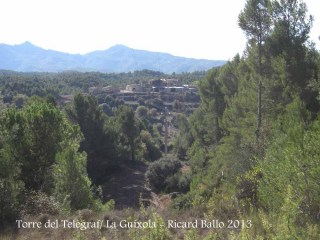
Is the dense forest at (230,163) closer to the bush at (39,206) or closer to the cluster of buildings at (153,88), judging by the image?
the bush at (39,206)

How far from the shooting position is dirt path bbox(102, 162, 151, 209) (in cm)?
2667

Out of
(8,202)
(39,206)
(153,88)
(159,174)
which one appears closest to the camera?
(8,202)

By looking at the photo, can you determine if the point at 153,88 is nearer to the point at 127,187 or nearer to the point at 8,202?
the point at 127,187

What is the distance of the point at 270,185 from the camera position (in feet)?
26.9

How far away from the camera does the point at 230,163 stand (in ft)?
57.1

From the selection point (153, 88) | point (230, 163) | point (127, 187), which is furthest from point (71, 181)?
point (153, 88)

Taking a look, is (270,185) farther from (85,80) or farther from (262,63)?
(85,80)

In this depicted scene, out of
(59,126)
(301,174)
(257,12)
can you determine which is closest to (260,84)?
(257,12)

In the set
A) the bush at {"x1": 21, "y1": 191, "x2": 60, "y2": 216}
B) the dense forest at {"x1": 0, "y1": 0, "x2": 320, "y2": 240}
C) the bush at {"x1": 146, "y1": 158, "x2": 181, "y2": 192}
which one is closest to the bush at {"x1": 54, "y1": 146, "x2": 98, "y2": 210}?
the dense forest at {"x1": 0, "y1": 0, "x2": 320, "y2": 240}

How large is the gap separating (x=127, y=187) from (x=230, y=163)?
15.2 metres

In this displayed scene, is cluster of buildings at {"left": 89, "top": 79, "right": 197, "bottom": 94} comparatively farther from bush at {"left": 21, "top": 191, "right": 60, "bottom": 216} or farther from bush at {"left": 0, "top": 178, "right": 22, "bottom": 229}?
bush at {"left": 0, "top": 178, "right": 22, "bottom": 229}

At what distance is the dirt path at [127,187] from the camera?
26.7 meters

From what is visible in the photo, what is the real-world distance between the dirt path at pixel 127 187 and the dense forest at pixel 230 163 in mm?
1499

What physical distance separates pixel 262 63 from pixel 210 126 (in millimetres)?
11572
